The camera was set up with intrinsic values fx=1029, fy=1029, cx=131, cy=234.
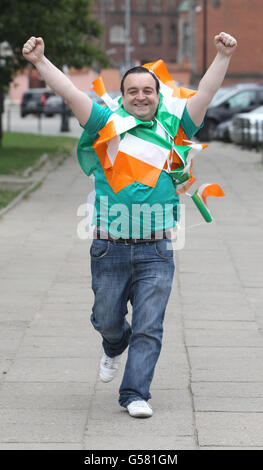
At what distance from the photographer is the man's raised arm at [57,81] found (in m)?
4.78

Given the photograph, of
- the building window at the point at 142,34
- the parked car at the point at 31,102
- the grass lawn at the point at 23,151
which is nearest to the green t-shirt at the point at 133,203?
the grass lawn at the point at 23,151

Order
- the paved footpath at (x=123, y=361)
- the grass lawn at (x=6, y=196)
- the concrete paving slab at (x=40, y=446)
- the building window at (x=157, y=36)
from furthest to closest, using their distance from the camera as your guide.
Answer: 1. the building window at (x=157, y=36)
2. the grass lawn at (x=6, y=196)
3. the paved footpath at (x=123, y=361)
4. the concrete paving slab at (x=40, y=446)

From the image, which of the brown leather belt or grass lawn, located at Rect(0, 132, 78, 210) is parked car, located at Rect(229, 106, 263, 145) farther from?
the brown leather belt

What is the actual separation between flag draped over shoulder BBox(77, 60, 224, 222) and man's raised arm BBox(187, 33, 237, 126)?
7 cm

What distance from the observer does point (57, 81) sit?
482 centimetres

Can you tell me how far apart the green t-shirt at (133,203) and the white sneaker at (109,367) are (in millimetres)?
722

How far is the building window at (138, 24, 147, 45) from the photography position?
119188 millimetres

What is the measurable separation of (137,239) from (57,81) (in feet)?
2.74

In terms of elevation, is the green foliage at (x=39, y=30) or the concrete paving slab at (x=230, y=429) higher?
the concrete paving slab at (x=230, y=429)

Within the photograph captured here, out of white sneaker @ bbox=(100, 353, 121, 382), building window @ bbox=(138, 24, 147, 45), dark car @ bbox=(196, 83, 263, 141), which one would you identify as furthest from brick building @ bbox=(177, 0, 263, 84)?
white sneaker @ bbox=(100, 353, 121, 382)

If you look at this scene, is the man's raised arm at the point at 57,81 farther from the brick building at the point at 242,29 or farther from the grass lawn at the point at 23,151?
the brick building at the point at 242,29

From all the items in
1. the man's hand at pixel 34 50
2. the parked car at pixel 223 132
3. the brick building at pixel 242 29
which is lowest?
the brick building at pixel 242 29

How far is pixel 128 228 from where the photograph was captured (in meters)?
4.88

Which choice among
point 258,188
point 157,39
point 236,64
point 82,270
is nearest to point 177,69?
point 236,64
